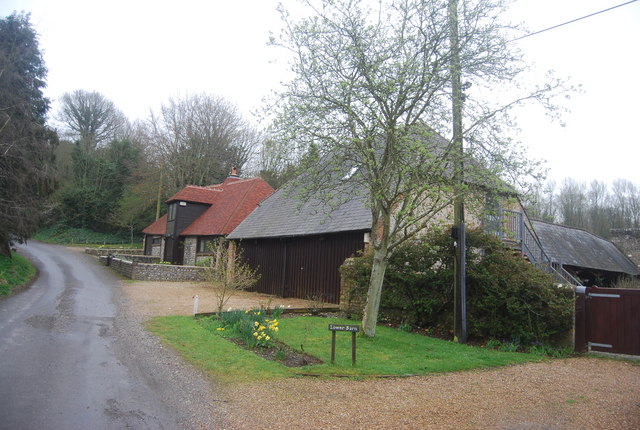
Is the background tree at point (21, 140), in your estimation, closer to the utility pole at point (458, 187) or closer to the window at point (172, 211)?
the window at point (172, 211)

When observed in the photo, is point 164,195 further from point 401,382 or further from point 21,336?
point 401,382

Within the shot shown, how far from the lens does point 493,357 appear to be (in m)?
9.48

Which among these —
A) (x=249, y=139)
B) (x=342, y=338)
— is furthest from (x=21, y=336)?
(x=249, y=139)

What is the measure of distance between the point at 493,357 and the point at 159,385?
22.5ft

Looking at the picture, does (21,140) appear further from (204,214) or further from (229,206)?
(204,214)

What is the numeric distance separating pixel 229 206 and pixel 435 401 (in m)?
26.7

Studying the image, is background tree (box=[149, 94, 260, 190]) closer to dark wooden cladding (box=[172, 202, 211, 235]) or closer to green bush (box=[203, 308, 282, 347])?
dark wooden cladding (box=[172, 202, 211, 235])

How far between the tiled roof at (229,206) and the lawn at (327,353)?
1762 cm

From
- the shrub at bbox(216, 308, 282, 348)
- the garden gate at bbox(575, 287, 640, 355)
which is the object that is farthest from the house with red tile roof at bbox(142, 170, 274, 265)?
the garden gate at bbox(575, 287, 640, 355)

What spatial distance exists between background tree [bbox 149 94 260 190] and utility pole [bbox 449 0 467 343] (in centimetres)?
3531

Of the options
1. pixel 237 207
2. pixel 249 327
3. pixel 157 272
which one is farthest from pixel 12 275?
pixel 237 207

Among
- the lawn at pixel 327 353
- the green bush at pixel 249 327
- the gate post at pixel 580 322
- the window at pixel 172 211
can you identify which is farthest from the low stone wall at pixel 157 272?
the gate post at pixel 580 322

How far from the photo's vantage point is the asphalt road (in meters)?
5.23

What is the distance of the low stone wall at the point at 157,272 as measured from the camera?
81.5 ft
